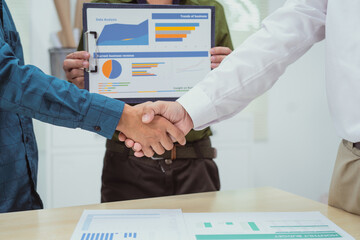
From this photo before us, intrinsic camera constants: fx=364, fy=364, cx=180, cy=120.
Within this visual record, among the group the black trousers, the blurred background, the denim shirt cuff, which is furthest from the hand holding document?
the blurred background

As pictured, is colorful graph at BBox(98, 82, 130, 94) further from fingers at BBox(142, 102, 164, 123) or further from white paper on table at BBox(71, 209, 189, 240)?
white paper on table at BBox(71, 209, 189, 240)

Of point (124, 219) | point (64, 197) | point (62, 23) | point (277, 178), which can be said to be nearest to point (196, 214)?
point (124, 219)

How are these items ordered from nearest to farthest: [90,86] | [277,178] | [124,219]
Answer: [124,219] < [90,86] < [277,178]

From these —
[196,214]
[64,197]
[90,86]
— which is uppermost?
[90,86]

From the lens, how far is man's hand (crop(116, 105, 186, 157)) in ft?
3.96

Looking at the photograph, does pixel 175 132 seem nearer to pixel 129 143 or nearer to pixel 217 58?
pixel 129 143

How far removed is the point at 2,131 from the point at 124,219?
513mm

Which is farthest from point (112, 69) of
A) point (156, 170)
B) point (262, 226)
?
point (262, 226)

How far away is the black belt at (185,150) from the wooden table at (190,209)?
0.30 meters

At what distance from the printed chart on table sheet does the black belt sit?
226 millimetres

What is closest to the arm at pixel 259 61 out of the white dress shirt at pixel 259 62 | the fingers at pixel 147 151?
the white dress shirt at pixel 259 62

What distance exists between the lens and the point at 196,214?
0.94 metres

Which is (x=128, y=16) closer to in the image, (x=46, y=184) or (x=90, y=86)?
(x=90, y=86)

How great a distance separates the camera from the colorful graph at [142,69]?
4.18 feet
